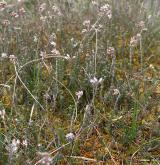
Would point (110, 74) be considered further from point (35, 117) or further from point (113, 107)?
point (35, 117)

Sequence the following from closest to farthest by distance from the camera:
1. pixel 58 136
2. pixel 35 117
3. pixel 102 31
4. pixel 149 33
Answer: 1. pixel 58 136
2. pixel 35 117
3. pixel 102 31
4. pixel 149 33

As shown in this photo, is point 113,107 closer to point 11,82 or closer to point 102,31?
point 11,82

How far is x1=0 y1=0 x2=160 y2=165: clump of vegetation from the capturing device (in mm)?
2146

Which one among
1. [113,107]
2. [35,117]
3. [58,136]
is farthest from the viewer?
[113,107]

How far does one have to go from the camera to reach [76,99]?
251 centimetres

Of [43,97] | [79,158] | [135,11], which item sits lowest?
[79,158]

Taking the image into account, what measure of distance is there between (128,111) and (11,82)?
2.48 ft

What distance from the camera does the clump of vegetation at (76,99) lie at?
215cm

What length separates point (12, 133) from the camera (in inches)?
84.4

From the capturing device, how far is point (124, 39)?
10.8 feet

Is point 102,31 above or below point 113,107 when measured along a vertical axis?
above

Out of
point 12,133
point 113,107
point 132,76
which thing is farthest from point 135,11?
point 12,133

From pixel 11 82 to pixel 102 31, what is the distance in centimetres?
89

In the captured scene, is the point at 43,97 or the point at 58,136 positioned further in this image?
the point at 43,97
